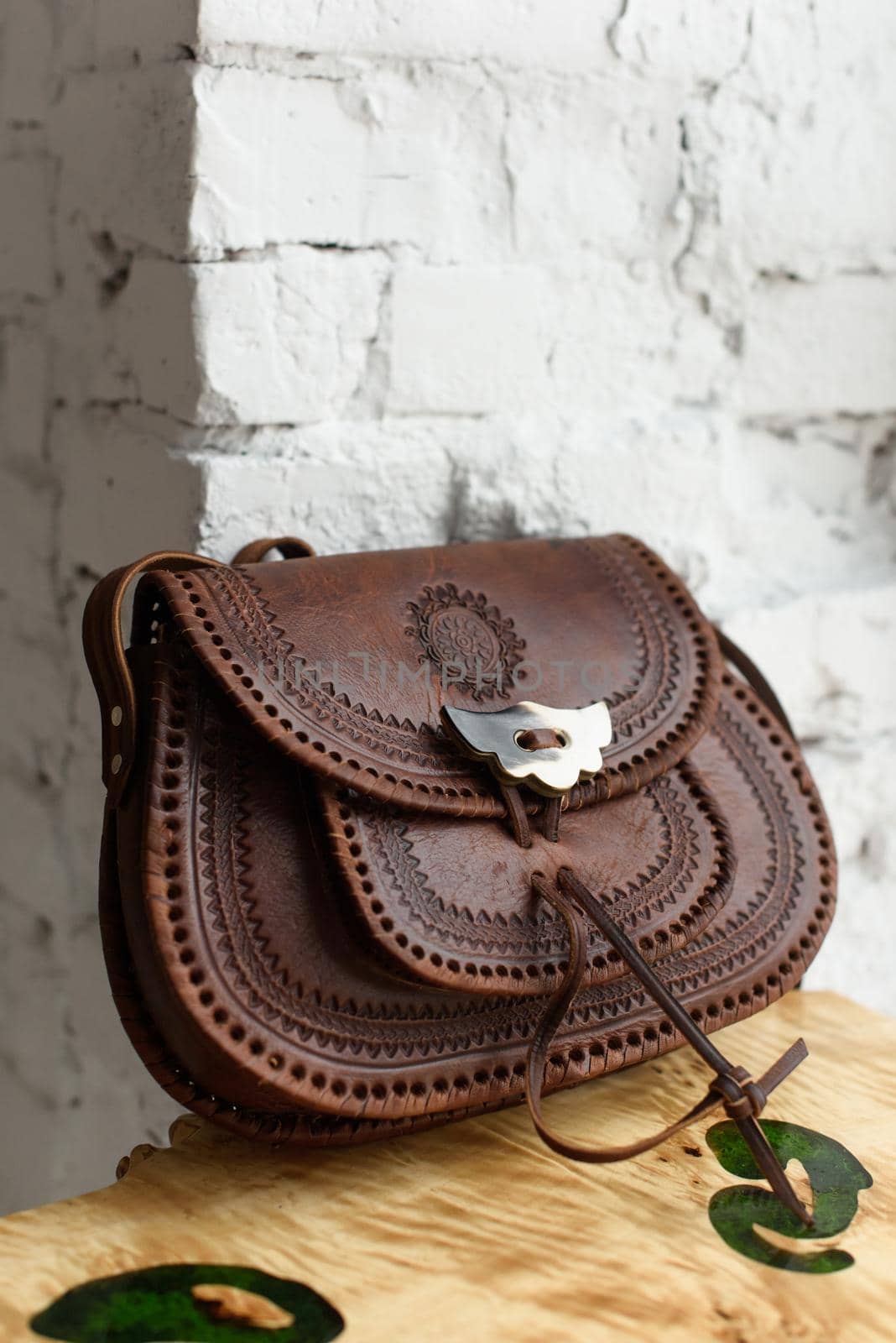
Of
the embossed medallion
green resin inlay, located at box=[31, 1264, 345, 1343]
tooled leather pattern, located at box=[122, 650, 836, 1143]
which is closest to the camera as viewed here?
green resin inlay, located at box=[31, 1264, 345, 1343]

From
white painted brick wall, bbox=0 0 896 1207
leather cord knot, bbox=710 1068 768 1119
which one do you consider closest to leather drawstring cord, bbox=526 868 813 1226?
leather cord knot, bbox=710 1068 768 1119

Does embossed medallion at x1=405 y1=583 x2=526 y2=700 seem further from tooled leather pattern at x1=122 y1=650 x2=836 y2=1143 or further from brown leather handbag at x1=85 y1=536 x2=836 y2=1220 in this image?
tooled leather pattern at x1=122 y1=650 x2=836 y2=1143

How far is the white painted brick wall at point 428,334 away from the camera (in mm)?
979

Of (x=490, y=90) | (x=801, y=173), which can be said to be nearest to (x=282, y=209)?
(x=490, y=90)

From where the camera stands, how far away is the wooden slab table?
25.9 inches

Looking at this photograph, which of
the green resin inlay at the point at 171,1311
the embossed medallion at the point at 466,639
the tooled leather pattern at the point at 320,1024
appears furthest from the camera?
the embossed medallion at the point at 466,639

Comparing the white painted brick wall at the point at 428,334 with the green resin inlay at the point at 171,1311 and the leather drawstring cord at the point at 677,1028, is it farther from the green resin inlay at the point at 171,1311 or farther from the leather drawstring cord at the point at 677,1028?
the green resin inlay at the point at 171,1311

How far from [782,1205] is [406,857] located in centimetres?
30

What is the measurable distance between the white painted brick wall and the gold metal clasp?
0.26m

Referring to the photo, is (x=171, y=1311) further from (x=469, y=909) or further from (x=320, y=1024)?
(x=469, y=909)

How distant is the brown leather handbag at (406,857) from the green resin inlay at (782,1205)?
2cm

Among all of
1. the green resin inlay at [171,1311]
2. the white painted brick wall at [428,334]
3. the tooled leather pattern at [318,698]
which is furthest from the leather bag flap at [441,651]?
the green resin inlay at [171,1311]

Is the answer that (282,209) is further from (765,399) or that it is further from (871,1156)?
(871,1156)

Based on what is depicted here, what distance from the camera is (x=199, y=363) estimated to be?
96cm
